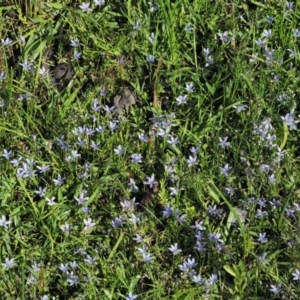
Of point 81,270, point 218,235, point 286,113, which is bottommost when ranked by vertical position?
point 81,270

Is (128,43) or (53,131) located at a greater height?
(128,43)

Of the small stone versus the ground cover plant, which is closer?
the ground cover plant

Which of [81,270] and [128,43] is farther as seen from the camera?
[128,43]

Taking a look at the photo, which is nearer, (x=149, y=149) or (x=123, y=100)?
(x=149, y=149)

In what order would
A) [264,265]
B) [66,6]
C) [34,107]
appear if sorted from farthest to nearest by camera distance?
1. [66,6]
2. [34,107]
3. [264,265]

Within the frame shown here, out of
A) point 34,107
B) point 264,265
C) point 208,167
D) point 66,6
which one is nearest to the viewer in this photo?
point 264,265

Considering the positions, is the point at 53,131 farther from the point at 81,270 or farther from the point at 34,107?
the point at 81,270

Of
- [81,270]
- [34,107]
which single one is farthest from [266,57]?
[81,270]

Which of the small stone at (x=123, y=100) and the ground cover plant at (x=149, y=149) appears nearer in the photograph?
the ground cover plant at (x=149, y=149)
